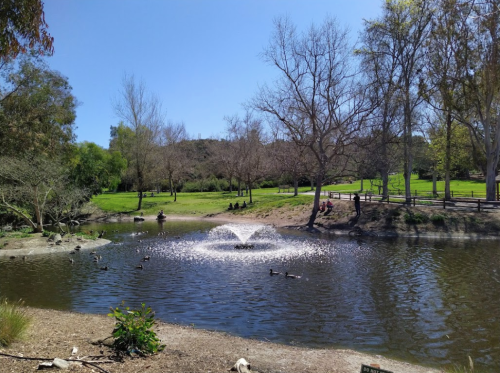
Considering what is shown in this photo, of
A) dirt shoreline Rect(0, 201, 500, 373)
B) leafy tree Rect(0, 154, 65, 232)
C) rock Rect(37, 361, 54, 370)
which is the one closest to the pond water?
dirt shoreline Rect(0, 201, 500, 373)

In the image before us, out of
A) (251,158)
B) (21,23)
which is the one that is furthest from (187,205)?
(21,23)

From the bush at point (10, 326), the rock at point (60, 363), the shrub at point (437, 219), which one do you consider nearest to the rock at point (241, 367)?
the rock at point (60, 363)

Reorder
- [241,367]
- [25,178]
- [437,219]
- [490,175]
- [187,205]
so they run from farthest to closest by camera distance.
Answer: [187,205], [490,175], [437,219], [25,178], [241,367]

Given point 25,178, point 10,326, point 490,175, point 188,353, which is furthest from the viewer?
point 490,175

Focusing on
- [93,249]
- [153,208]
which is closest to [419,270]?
[93,249]

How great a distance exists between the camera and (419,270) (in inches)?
720

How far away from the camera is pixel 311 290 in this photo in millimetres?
14984

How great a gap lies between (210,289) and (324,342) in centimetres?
621

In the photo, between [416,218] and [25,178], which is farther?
[416,218]

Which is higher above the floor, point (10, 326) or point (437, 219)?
point (10, 326)

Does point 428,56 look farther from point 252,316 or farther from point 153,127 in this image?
point 153,127

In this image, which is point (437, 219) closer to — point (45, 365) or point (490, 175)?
point (490, 175)

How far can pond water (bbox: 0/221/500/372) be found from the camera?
10477 mm

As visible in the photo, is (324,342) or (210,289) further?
(210,289)
